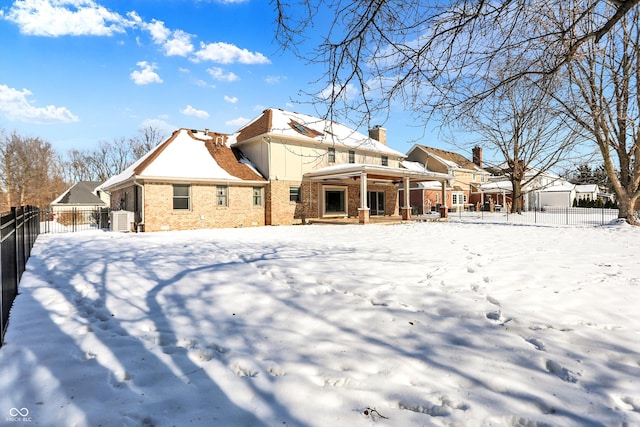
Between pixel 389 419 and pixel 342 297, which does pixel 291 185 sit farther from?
pixel 389 419

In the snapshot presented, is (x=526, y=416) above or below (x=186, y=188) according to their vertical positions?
below

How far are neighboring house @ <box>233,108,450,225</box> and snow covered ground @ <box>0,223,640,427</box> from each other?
12.7m

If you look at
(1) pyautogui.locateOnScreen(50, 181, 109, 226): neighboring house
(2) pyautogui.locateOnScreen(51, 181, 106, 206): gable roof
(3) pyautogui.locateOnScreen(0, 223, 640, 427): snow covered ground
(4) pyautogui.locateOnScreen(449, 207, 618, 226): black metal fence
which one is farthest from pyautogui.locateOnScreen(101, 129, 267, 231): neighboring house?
(2) pyautogui.locateOnScreen(51, 181, 106, 206): gable roof

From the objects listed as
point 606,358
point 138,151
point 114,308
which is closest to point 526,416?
point 606,358

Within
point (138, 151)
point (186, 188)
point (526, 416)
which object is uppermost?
point (138, 151)

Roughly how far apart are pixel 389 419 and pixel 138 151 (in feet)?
184

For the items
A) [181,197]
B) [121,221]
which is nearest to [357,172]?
[181,197]

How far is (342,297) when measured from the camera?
466 centimetres

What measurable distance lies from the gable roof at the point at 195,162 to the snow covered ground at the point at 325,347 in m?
11.2

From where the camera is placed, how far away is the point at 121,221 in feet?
54.0

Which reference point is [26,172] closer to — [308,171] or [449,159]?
[308,171]

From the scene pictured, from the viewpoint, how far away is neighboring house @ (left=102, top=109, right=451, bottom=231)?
1672 cm

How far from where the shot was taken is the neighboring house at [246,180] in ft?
54.9

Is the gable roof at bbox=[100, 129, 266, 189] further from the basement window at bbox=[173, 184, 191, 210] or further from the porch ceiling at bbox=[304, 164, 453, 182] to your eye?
the porch ceiling at bbox=[304, 164, 453, 182]
